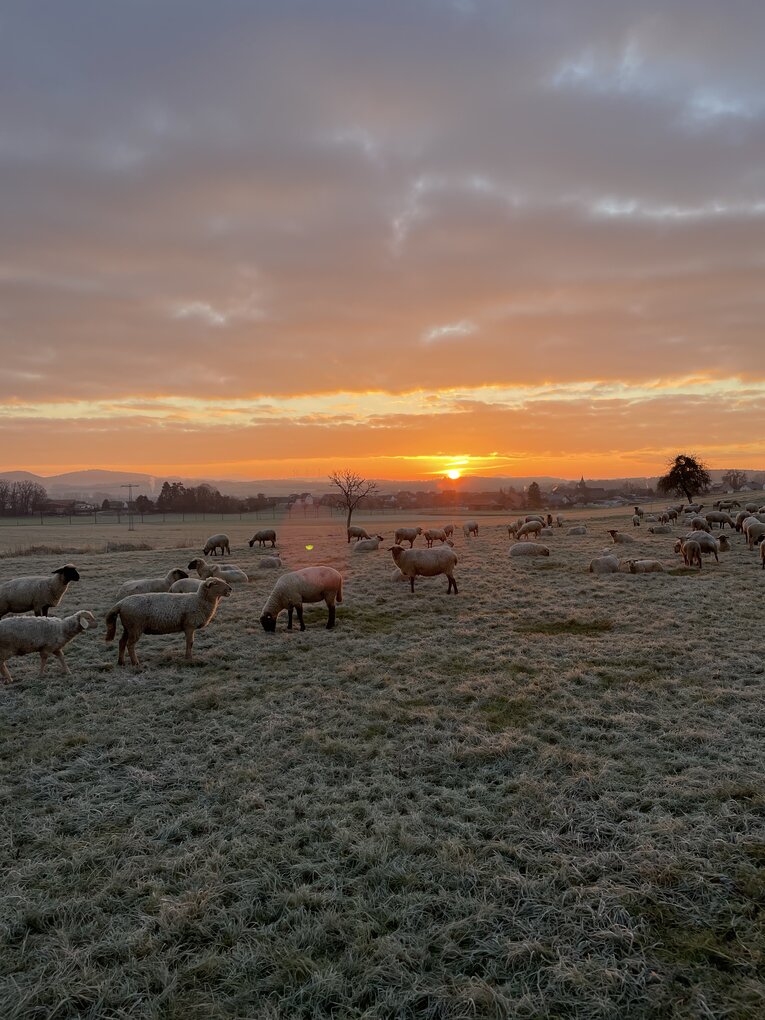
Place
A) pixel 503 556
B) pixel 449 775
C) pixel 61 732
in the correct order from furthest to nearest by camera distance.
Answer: pixel 503 556 < pixel 61 732 < pixel 449 775

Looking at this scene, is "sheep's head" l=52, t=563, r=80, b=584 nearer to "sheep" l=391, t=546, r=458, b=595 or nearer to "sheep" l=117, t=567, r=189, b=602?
"sheep" l=117, t=567, r=189, b=602

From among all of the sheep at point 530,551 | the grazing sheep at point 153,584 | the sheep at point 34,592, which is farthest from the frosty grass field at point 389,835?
the sheep at point 530,551

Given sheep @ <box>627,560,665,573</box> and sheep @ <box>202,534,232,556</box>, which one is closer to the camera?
sheep @ <box>627,560,665,573</box>

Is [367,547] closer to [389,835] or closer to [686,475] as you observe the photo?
[389,835]

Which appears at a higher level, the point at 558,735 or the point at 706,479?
the point at 706,479

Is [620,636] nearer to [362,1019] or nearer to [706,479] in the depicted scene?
[362,1019]

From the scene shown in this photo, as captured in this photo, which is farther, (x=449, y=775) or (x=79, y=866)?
(x=449, y=775)

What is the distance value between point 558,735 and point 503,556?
20932 mm

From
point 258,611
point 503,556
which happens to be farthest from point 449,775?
point 503,556

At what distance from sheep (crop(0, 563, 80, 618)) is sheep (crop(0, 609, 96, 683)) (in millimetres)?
2679

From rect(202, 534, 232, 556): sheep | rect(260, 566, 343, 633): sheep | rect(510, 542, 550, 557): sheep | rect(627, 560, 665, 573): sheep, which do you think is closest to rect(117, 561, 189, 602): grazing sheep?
rect(260, 566, 343, 633): sheep

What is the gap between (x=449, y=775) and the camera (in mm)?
6520

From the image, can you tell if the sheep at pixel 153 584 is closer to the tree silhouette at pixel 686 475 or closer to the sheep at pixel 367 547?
the sheep at pixel 367 547

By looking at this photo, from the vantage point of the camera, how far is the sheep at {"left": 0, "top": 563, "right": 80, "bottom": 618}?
511 inches
